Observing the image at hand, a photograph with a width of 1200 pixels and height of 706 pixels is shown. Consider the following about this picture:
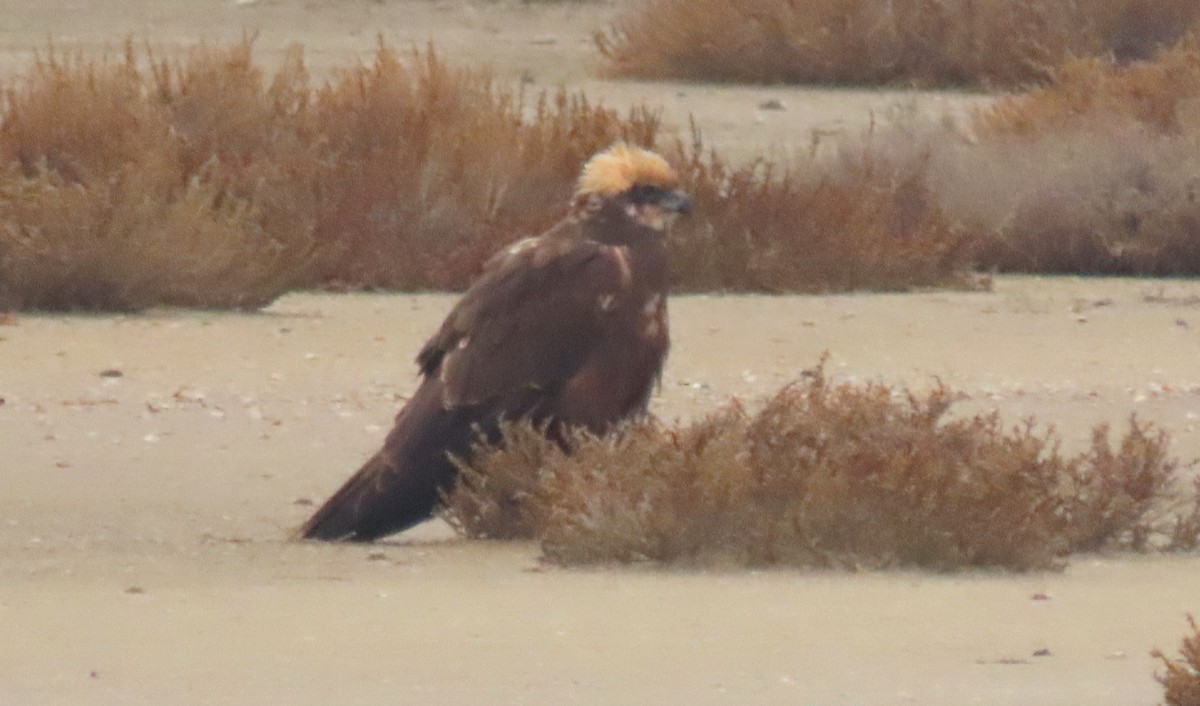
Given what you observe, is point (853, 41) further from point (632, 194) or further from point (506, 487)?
point (506, 487)

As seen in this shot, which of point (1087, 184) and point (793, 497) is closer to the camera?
point (793, 497)

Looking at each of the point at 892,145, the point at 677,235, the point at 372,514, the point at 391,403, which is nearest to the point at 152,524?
the point at 372,514

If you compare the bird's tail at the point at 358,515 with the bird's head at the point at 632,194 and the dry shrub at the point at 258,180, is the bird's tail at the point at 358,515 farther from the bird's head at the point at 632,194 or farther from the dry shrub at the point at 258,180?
the dry shrub at the point at 258,180

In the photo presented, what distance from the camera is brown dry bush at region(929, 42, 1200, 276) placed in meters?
18.9

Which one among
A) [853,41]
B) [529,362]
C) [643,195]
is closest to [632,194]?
[643,195]

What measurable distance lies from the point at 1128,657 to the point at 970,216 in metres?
11.6

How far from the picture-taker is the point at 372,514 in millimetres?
9984

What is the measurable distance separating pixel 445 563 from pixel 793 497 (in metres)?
0.94

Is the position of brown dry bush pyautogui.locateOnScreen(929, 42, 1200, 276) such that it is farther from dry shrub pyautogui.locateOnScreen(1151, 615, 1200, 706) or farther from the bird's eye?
dry shrub pyautogui.locateOnScreen(1151, 615, 1200, 706)

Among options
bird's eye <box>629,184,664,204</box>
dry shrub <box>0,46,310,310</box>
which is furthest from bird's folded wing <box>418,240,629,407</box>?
dry shrub <box>0,46,310,310</box>

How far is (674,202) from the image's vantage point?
10.4m

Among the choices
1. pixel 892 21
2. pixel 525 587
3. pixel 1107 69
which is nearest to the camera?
pixel 525 587

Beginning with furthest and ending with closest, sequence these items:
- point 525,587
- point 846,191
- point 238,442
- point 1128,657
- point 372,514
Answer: point 846,191
point 238,442
point 372,514
point 525,587
point 1128,657

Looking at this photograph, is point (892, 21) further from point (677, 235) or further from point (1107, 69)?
point (677, 235)
